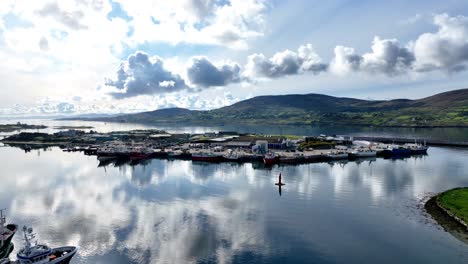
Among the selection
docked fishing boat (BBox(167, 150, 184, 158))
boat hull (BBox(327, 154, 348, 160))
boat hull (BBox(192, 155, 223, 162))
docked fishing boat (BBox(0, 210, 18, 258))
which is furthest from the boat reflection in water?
boat hull (BBox(327, 154, 348, 160))

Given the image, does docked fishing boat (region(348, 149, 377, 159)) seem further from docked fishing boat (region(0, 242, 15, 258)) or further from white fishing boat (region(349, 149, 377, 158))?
docked fishing boat (region(0, 242, 15, 258))

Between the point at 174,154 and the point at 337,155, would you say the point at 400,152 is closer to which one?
the point at 337,155

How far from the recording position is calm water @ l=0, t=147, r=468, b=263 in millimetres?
38125

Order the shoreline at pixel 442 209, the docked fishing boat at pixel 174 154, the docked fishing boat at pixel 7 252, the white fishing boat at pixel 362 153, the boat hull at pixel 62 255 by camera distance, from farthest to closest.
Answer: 1. the docked fishing boat at pixel 174 154
2. the white fishing boat at pixel 362 153
3. the shoreline at pixel 442 209
4. the docked fishing boat at pixel 7 252
5. the boat hull at pixel 62 255

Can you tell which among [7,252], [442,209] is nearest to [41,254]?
[7,252]

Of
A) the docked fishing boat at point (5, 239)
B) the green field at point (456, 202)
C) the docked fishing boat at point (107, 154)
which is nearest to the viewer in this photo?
the docked fishing boat at point (5, 239)

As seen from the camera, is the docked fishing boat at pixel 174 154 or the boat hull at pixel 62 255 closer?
the boat hull at pixel 62 255

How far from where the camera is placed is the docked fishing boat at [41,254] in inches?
1292

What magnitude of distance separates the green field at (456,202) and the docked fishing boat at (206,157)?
63.8m

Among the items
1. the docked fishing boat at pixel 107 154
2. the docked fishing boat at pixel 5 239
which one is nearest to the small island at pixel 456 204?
the docked fishing boat at pixel 5 239

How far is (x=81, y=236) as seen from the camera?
142 feet

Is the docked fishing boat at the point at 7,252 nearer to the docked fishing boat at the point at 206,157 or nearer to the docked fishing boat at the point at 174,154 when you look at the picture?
the docked fishing boat at the point at 206,157

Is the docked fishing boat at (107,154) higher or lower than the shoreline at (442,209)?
higher

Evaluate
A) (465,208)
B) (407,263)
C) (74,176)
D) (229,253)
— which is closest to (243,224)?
(229,253)
